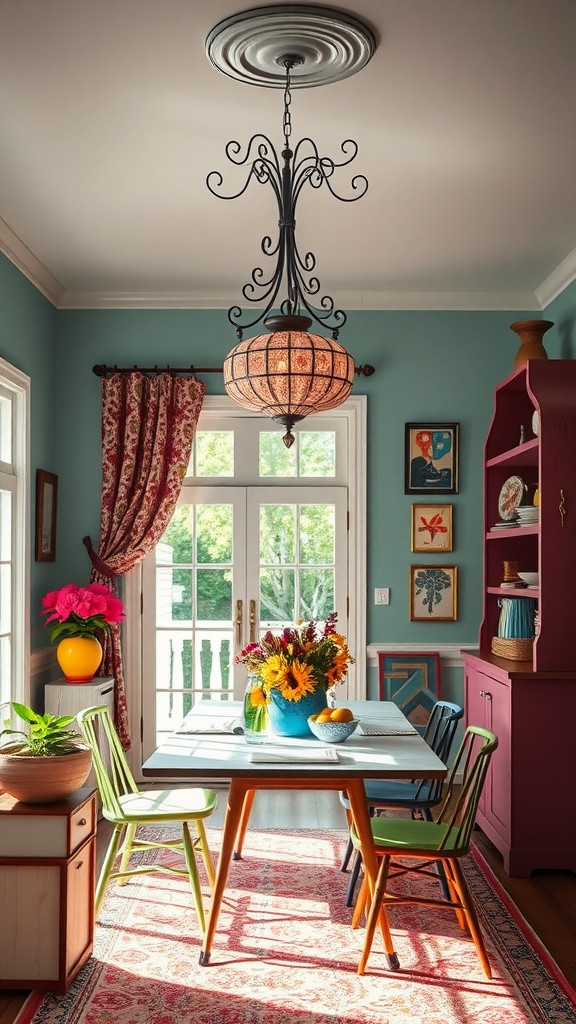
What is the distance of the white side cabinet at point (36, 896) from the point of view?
9.52 feet

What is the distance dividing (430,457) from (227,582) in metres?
1.47

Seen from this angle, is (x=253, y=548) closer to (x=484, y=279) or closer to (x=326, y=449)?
(x=326, y=449)

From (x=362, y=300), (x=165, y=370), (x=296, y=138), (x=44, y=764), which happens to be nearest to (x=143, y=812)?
(x=44, y=764)

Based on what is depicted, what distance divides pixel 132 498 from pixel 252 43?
314cm

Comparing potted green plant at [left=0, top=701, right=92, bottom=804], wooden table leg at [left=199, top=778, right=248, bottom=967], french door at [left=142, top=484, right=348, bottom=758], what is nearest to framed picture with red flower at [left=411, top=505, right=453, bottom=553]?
french door at [left=142, top=484, right=348, bottom=758]

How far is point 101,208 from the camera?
4.33 m

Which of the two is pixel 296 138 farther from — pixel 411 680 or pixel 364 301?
pixel 411 680

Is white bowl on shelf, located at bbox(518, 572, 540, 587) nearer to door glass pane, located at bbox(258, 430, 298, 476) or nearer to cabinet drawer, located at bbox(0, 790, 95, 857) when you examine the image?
door glass pane, located at bbox(258, 430, 298, 476)

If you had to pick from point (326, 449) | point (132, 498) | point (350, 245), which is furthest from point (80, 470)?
point (350, 245)

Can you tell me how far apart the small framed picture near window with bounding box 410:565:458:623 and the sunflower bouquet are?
2.13m

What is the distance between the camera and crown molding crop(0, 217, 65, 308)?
15.0 feet

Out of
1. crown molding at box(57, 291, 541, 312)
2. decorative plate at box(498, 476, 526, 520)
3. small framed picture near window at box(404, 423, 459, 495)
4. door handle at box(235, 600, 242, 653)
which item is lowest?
door handle at box(235, 600, 242, 653)

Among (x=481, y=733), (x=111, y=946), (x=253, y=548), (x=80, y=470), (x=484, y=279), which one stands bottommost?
(x=111, y=946)

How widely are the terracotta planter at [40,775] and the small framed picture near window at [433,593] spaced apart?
3022mm
